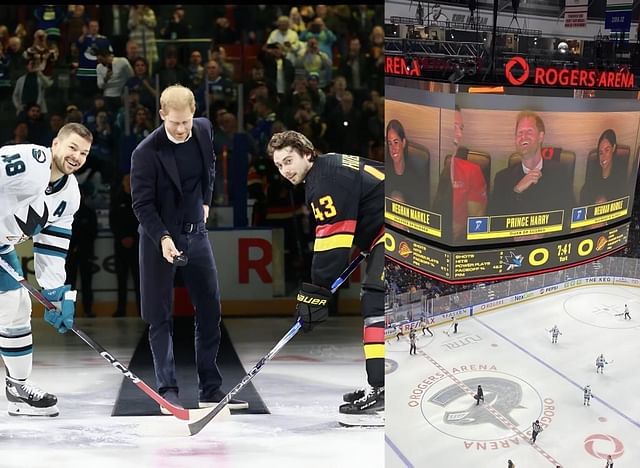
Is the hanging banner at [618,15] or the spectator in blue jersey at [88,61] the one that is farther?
the spectator in blue jersey at [88,61]

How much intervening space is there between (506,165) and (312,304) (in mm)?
1034

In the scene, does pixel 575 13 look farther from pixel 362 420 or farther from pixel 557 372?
pixel 362 420

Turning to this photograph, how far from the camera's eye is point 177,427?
3.47 meters

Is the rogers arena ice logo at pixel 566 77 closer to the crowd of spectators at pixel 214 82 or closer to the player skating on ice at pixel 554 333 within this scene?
the player skating on ice at pixel 554 333

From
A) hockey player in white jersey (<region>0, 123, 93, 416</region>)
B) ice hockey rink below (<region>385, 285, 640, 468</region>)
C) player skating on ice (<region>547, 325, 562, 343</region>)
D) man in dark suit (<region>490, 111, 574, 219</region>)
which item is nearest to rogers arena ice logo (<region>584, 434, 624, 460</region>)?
ice hockey rink below (<region>385, 285, 640, 468</region>)

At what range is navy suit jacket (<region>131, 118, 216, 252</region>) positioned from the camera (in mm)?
3330

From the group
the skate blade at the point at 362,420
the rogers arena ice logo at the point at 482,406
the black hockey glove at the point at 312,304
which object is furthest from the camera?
the skate blade at the point at 362,420

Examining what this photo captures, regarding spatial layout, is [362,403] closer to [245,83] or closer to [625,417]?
[625,417]

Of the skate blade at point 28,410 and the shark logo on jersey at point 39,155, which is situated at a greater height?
the shark logo on jersey at point 39,155

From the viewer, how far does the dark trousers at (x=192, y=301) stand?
3.42 m

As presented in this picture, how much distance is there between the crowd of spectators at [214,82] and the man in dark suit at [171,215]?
0.27 metres

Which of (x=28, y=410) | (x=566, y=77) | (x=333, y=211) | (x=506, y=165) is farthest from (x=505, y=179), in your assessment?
(x=28, y=410)

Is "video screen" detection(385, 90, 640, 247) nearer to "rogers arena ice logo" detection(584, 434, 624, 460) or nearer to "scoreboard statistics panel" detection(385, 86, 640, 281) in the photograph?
"scoreboard statistics panel" detection(385, 86, 640, 281)

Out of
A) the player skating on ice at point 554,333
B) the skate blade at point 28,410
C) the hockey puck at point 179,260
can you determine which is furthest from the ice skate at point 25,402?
the player skating on ice at point 554,333
